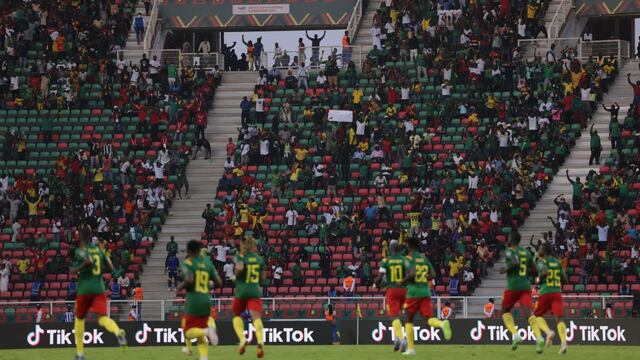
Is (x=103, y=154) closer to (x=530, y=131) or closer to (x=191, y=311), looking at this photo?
(x=530, y=131)

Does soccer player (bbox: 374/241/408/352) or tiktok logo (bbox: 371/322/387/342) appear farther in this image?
tiktok logo (bbox: 371/322/387/342)

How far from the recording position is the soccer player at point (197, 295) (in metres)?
26.5

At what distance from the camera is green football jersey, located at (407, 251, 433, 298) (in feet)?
99.5

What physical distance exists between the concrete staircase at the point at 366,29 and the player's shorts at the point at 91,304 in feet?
112

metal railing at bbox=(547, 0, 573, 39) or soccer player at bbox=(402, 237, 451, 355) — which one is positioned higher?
metal railing at bbox=(547, 0, 573, 39)

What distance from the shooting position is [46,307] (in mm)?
44750

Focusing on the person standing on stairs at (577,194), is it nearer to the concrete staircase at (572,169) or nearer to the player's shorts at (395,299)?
the concrete staircase at (572,169)

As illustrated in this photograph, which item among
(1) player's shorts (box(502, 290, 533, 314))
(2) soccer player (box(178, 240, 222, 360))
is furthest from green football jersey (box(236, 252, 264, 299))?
(1) player's shorts (box(502, 290, 533, 314))

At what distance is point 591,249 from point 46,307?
16773 millimetres

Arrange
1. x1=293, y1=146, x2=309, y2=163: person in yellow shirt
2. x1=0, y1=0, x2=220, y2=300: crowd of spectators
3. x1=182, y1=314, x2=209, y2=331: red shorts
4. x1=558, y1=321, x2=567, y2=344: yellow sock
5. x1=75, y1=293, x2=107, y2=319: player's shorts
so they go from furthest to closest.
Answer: x1=293, y1=146, x2=309, y2=163: person in yellow shirt → x1=0, y1=0, x2=220, y2=300: crowd of spectators → x1=558, y1=321, x2=567, y2=344: yellow sock → x1=75, y1=293, x2=107, y2=319: player's shorts → x1=182, y1=314, x2=209, y2=331: red shorts

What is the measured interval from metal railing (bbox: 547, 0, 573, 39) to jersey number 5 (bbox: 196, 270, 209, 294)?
3426 centimetres

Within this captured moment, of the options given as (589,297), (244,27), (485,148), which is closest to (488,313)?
(589,297)

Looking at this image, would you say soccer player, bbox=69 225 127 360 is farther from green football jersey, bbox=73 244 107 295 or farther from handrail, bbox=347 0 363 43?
handrail, bbox=347 0 363 43

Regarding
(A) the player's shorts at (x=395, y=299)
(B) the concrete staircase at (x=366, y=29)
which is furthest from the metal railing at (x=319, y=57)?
(A) the player's shorts at (x=395, y=299)
